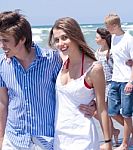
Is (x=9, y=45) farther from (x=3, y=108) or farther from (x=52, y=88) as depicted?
(x=3, y=108)

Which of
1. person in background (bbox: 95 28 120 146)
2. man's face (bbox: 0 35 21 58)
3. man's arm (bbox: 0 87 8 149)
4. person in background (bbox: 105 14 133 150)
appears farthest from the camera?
person in background (bbox: 95 28 120 146)

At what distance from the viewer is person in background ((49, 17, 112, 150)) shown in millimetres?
3084

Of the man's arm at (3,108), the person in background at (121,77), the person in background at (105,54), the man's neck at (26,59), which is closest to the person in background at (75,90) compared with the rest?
the man's neck at (26,59)

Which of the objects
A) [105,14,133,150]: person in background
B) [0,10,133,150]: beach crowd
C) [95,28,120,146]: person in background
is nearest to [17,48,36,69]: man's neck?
[0,10,133,150]: beach crowd

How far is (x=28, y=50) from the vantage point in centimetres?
316

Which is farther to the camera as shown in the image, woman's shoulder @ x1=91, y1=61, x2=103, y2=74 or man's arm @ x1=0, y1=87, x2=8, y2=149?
man's arm @ x1=0, y1=87, x2=8, y2=149

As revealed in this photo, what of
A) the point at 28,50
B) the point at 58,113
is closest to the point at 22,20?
the point at 28,50

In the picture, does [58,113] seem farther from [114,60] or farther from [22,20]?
[114,60]

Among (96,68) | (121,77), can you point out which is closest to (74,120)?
(96,68)

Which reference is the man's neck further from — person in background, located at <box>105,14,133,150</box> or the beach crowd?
person in background, located at <box>105,14,133,150</box>

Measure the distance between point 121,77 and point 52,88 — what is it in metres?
3.18

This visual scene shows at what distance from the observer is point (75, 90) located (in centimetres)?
307

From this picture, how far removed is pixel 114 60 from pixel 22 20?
346cm

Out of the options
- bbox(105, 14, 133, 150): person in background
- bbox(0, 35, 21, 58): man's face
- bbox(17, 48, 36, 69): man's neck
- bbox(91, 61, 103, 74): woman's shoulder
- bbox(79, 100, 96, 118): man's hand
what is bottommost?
bbox(105, 14, 133, 150): person in background
